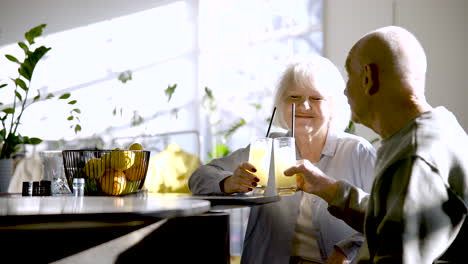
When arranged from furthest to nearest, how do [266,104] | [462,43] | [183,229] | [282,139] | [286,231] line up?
1. [266,104]
2. [462,43]
3. [286,231]
4. [282,139]
5. [183,229]

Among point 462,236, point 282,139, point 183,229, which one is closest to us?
point 462,236

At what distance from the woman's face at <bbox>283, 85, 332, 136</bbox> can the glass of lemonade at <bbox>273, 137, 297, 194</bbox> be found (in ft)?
1.26

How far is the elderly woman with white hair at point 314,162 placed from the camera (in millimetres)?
1916

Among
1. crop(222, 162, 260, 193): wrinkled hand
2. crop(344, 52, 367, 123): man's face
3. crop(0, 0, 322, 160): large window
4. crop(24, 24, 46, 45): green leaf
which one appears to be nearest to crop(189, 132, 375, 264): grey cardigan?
crop(222, 162, 260, 193): wrinkled hand

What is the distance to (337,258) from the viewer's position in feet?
5.71

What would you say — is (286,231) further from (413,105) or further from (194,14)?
(194,14)

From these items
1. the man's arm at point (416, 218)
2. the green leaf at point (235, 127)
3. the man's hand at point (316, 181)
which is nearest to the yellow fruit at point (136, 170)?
the man's hand at point (316, 181)

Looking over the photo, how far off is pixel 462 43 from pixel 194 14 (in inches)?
142

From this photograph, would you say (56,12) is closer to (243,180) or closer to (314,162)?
(314,162)

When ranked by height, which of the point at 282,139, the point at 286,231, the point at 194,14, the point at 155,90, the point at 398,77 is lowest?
the point at 286,231

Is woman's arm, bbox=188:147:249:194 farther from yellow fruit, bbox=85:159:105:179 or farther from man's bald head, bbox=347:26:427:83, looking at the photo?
man's bald head, bbox=347:26:427:83

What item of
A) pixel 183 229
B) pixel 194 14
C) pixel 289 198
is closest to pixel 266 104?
pixel 194 14

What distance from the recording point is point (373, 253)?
1.08 m

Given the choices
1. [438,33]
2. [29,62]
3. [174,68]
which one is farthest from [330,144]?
[174,68]
